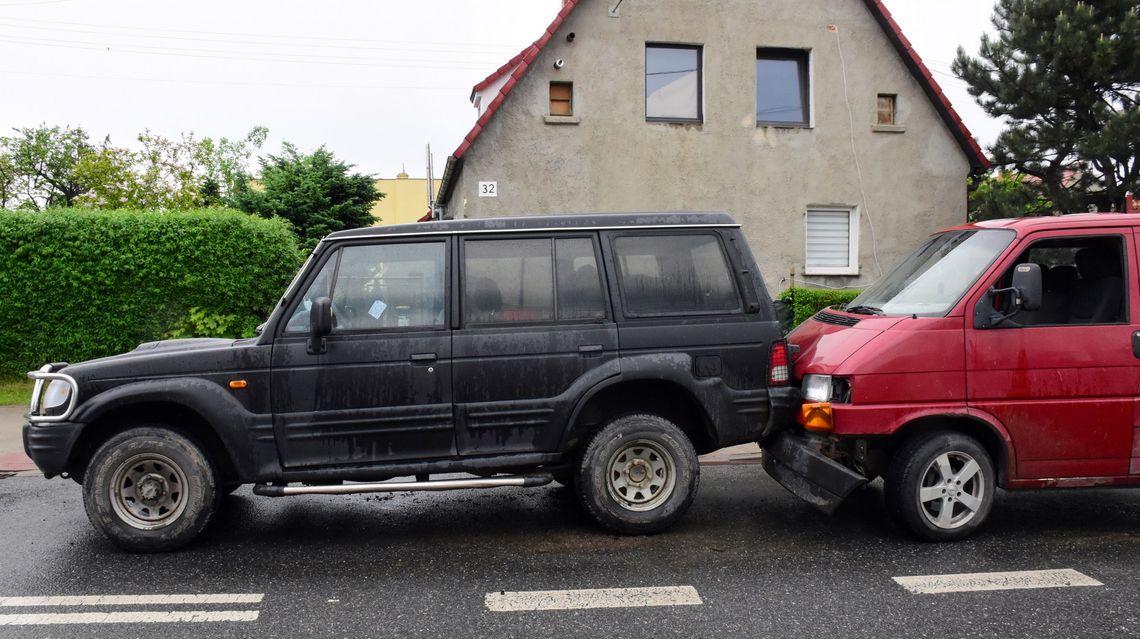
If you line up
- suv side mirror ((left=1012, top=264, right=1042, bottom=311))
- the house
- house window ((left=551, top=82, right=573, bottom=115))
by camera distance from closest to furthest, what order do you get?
1. suv side mirror ((left=1012, top=264, right=1042, bottom=311))
2. the house
3. house window ((left=551, top=82, right=573, bottom=115))

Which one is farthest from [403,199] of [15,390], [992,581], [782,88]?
[992,581]

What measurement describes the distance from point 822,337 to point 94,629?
4.51m

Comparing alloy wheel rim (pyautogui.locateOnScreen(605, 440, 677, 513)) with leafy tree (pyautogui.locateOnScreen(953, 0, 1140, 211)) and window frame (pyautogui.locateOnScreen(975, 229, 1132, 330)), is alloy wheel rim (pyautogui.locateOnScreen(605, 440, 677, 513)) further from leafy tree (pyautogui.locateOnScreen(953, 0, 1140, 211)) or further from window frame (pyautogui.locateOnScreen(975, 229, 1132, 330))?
leafy tree (pyautogui.locateOnScreen(953, 0, 1140, 211))

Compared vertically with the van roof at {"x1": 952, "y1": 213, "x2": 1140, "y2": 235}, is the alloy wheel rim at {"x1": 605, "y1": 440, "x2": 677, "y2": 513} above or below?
below

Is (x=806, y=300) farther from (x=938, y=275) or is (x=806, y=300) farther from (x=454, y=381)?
(x=454, y=381)

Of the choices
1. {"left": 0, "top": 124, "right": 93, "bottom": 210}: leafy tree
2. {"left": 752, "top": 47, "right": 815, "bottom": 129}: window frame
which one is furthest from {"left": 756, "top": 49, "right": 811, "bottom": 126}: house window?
{"left": 0, "top": 124, "right": 93, "bottom": 210}: leafy tree

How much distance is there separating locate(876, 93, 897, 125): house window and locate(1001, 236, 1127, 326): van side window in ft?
35.0

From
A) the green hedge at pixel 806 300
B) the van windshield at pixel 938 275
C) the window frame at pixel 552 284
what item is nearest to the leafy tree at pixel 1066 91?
the green hedge at pixel 806 300

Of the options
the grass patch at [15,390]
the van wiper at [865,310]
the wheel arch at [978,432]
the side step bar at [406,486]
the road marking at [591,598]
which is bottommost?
the road marking at [591,598]

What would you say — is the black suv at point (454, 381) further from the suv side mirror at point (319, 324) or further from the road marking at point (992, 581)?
the road marking at point (992, 581)

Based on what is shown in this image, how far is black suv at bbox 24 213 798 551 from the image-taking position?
16.8ft

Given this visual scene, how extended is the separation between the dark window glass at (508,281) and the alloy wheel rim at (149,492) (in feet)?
6.66

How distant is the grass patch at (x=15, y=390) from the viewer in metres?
10.7

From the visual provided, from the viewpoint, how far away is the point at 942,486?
517cm
